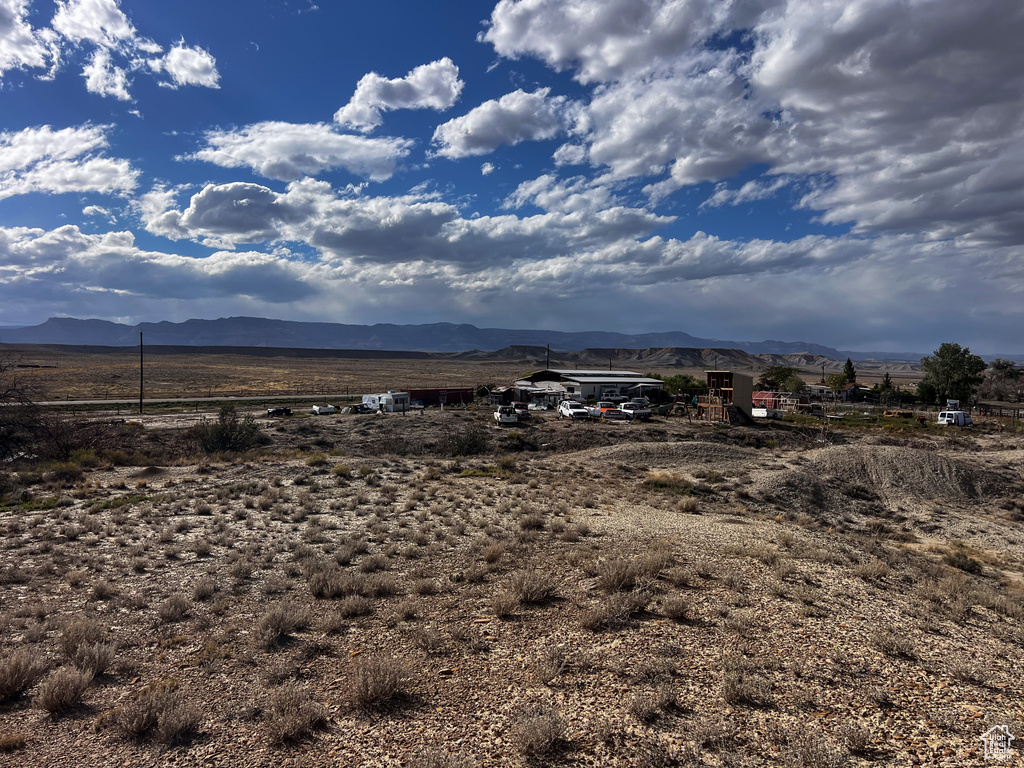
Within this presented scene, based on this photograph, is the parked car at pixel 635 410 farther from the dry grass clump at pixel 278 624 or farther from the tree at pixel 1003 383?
the tree at pixel 1003 383

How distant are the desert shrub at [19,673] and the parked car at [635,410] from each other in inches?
1703

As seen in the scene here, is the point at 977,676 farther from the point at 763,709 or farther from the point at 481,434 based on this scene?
the point at 481,434

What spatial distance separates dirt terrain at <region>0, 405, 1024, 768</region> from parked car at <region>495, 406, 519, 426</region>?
22.7 metres

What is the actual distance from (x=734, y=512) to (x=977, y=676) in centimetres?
1257

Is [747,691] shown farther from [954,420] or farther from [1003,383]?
[1003,383]

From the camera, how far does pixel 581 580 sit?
1055cm

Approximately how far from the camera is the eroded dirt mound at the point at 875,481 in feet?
77.8

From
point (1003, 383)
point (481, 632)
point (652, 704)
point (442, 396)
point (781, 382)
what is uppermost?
point (1003, 383)

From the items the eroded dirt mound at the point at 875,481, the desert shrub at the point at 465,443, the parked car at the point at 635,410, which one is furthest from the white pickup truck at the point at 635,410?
the eroded dirt mound at the point at 875,481

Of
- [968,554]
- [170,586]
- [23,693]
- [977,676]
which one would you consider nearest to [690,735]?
[977,676]

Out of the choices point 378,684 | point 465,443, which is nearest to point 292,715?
point 378,684

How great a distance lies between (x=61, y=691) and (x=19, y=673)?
33.9 inches

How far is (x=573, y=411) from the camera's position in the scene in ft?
155

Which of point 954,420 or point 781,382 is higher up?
point 781,382
